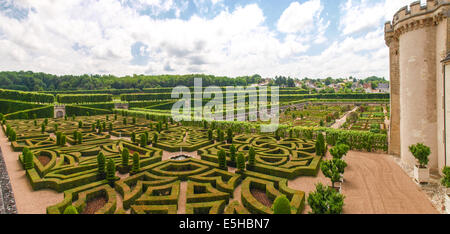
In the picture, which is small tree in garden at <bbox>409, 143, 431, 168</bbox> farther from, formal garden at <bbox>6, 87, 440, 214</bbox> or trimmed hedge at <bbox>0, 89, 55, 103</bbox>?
trimmed hedge at <bbox>0, 89, 55, 103</bbox>

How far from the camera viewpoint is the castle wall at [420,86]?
1220 centimetres

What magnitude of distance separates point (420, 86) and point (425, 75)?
23.0 inches

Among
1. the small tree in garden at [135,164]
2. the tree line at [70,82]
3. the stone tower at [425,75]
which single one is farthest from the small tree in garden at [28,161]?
the tree line at [70,82]

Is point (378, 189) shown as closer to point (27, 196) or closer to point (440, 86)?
point (440, 86)

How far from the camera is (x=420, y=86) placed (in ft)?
41.0

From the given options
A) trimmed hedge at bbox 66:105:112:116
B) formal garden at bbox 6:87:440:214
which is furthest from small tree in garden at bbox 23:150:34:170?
trimmed hedge at bbox 66:105:112:116

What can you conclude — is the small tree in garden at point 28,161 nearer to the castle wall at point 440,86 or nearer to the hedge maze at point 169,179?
the hedge maze at point 169,179

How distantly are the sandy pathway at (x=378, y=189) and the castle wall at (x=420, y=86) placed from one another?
2030mm

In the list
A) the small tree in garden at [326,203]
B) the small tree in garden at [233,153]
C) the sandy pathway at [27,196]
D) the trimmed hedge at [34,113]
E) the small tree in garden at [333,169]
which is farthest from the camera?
the trimmed hedge at [34,113]

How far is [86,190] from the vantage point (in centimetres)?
1038

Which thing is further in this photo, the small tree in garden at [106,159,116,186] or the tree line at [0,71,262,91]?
the tree line at [0,71,262,91]

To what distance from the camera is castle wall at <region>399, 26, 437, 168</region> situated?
12195mm

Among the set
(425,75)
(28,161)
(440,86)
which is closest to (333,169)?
(440,86)
